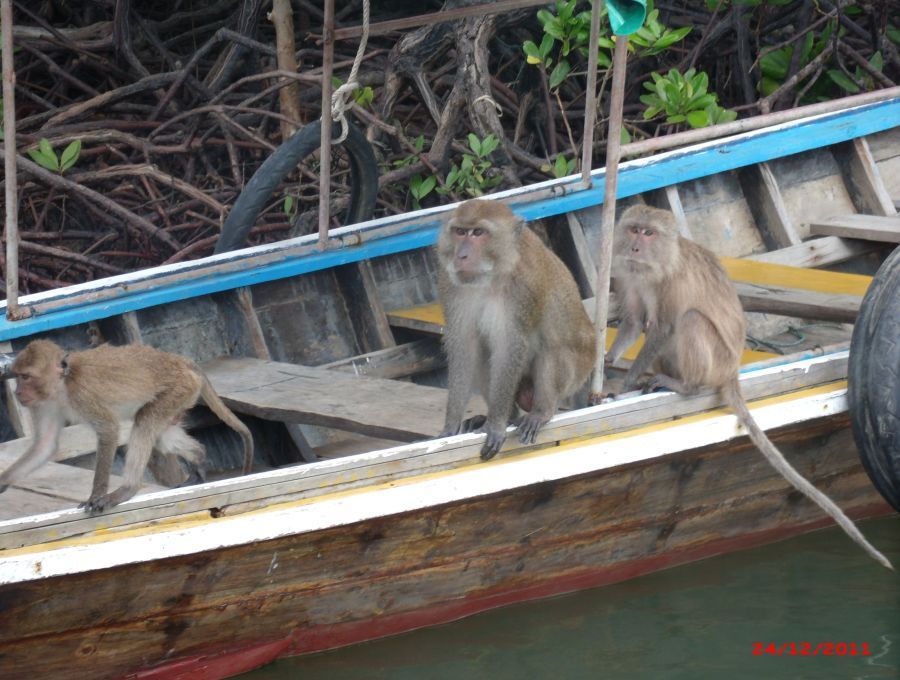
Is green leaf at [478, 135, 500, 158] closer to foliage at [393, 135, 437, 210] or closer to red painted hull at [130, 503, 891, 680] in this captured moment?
foliage at [393, 135, 437, 210]

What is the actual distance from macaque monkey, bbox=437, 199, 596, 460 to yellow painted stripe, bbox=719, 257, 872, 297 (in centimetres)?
177

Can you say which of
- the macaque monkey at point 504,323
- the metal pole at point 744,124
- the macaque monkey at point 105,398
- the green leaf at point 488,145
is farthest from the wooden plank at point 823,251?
the macaque monkey at point 105,398

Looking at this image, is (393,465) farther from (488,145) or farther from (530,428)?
(488,145)

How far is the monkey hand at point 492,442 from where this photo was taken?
489cm

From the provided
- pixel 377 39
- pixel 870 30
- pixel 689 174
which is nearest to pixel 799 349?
pixel 689 174

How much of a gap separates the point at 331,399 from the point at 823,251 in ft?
11.1

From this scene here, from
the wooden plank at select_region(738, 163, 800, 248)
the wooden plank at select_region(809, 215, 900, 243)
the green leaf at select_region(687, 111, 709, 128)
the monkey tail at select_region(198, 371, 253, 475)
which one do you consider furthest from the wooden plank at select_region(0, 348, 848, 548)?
the green leaf at select_region(687, 111, 709, 128)

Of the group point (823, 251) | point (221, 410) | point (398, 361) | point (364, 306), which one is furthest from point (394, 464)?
point (823, 251)

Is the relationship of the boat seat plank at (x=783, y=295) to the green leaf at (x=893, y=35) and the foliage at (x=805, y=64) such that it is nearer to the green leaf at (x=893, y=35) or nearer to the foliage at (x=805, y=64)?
the foliage at (x=805, y=64)

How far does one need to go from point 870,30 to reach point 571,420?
20.1ft

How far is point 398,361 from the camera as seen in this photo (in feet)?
22.3

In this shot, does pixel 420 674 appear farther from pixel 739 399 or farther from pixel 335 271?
pixel 335 271

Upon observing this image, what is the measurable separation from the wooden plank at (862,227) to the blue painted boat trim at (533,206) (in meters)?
0.47

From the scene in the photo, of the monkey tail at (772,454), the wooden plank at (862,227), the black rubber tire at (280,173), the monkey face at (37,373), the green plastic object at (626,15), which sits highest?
the green plastic object at (626,15)
